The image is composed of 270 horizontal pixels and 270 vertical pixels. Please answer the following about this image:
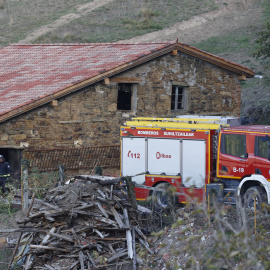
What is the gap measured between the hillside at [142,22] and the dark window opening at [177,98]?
1596 centimetres

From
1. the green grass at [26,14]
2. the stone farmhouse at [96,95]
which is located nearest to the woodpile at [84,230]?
the stone farmhouse at [96,95]

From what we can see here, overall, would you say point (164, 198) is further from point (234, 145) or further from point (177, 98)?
point (177, 98)

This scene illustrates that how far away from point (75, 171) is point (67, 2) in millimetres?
41126

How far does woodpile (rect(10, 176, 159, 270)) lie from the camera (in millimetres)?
12234

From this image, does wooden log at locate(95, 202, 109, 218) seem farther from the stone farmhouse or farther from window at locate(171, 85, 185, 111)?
window at locate(171, 85, 185, 111)

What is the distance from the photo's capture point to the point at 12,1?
57281 millimetres

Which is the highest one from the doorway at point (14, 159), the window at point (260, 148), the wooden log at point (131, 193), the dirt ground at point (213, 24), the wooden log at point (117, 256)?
the dirt ground at point (213, 24)

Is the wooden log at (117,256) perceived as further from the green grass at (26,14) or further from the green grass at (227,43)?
the green grass at (26,14)

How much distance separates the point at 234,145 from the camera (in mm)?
14836

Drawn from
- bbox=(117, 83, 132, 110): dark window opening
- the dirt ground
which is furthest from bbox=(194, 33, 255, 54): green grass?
bbox=(117, 83, 132, 110): dark window opening

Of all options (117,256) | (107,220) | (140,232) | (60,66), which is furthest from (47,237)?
(60,66)

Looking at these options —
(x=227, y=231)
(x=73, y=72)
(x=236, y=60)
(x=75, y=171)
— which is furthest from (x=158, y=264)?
(x=236, y=60)

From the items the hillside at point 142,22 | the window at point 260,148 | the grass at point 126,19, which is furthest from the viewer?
the grass at point 126,19

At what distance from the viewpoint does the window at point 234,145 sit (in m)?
14.8
